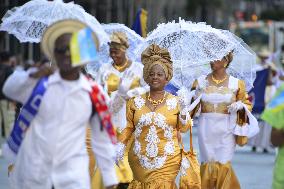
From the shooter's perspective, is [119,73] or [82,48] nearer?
[82,48]

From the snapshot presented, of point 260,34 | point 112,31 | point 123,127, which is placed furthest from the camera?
point 260,34

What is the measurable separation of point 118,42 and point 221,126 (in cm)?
141

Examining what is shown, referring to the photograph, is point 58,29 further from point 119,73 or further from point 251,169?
point 251,169

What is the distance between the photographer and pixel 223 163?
485 inches

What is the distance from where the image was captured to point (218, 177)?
12.3 meters

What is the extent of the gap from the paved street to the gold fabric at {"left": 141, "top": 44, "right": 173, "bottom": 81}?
4169 millimetres

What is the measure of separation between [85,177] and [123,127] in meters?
4.01

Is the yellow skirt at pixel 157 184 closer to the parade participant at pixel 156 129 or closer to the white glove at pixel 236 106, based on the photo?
the parade participant at pixel 156 129

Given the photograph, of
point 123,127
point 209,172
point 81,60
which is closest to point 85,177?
point 81,60

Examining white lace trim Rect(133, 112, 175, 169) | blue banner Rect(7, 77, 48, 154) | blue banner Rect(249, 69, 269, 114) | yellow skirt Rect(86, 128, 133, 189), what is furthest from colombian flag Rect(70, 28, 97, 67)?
blue banner Rect(249, 69, 269, 114)

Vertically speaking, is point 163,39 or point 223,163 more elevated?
point 163,39

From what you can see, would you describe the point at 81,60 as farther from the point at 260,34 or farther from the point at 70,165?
the point at 260,34

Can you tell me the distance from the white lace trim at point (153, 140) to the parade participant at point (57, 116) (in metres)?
2.73

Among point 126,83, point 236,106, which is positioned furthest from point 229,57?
point 126,83
